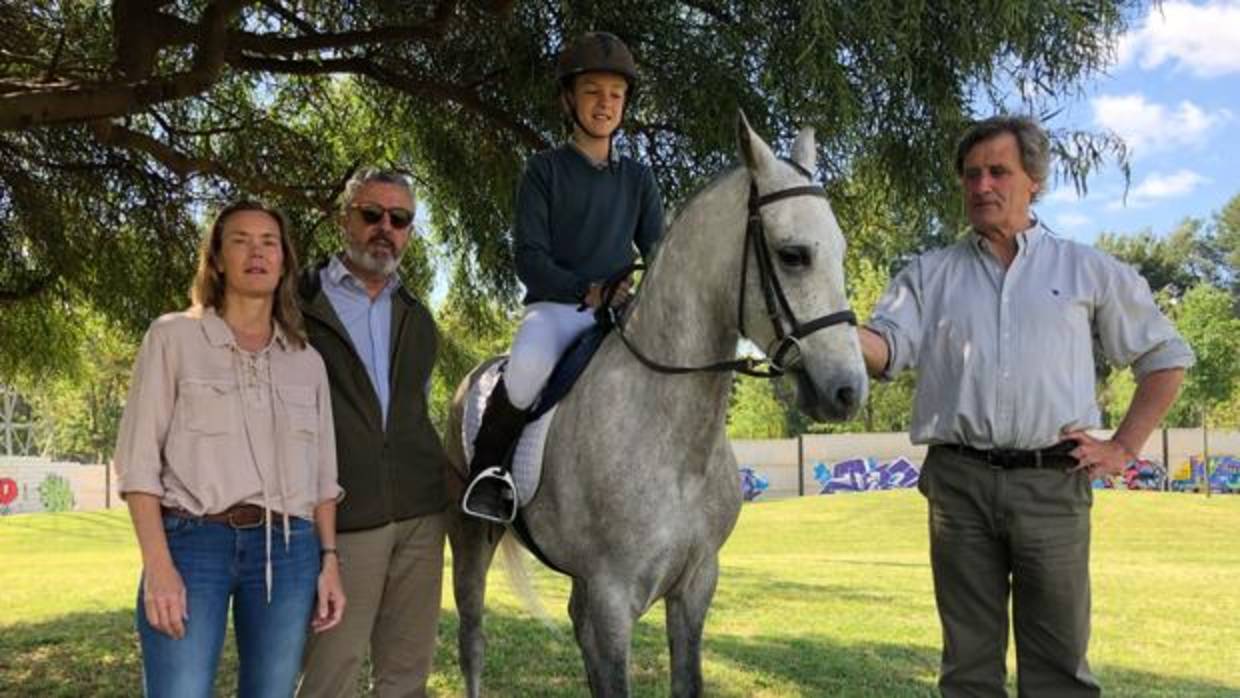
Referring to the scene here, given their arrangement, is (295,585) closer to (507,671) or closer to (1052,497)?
(1052,497)

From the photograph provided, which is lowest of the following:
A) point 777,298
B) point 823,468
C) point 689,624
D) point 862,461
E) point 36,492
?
point 36,492

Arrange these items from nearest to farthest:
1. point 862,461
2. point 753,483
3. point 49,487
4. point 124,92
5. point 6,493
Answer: point 124,92
point 862,461
point 753,483
point 49,487
point 6,493

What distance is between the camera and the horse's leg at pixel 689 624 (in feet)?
11.2

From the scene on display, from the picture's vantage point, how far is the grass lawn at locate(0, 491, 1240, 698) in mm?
6465

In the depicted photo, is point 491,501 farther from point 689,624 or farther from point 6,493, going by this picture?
point 6,493

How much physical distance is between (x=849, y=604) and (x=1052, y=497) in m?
8.02

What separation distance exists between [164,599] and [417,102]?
4611 mm

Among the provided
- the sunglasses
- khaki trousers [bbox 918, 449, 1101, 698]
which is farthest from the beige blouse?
khaki trousers [bbox 918, 449, 1101, 698]

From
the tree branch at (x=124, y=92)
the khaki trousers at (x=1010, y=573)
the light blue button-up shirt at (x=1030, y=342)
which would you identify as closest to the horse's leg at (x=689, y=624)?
the khaki trousers at (x=1010, y=573)

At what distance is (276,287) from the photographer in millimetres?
2826

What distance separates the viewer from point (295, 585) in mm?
2705

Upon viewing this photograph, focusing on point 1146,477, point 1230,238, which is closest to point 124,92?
point 1146,477

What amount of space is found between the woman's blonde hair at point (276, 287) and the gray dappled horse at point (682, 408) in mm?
939

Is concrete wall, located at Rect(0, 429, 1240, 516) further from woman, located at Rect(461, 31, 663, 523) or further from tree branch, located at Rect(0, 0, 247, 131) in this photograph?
woman, located at Rect(461, 31, 663, 523)
